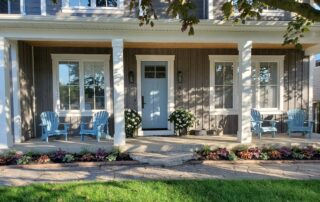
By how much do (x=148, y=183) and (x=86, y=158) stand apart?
1940 mm

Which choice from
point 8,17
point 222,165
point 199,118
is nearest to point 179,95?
point 199,118

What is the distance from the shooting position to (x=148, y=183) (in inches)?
168

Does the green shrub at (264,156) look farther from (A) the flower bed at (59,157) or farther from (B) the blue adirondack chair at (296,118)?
(A) the flower bed at (59,157)

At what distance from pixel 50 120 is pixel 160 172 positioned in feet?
12.0

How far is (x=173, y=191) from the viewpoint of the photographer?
154 inches

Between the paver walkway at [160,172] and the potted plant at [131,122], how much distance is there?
210cm

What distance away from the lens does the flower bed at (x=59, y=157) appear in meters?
5.51

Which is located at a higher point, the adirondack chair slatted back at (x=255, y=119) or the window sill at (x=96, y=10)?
the window sill at (x=96, y=10)

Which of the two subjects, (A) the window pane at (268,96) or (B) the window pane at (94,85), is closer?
(B) the window pane at (94,85)

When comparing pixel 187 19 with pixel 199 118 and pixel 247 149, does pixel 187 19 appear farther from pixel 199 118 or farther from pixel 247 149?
pixel 199 118

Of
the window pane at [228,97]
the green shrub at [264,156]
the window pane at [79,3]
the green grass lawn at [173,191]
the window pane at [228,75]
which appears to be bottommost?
the green grass lawn at [173,191]

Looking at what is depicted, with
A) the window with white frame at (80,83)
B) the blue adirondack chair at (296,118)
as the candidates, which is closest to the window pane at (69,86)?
the window with white frame at (80,83)

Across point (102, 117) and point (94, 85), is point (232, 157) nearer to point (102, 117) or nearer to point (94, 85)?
point (102, 117)

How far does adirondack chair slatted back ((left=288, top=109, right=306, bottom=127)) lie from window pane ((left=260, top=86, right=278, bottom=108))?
2.52ft
